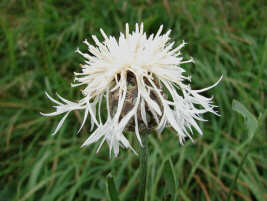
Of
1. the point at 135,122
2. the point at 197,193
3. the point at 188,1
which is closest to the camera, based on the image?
the point at 135,122

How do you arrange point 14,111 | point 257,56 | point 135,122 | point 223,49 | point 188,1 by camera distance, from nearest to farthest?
point 135,122, point 14,111, point 257,56, point 223,49, point 188,1

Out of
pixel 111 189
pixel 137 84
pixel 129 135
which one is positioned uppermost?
pixel 137 84

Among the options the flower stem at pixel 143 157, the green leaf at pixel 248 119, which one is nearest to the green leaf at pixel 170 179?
the flower stem at pixel 143 157

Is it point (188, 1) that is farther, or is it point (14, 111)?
point (188, 1)

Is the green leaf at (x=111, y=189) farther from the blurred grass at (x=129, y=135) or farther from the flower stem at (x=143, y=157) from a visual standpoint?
the blurred grass at (x=129, y=135)

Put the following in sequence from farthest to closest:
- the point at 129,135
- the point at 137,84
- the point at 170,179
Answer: the point at 129,135
the point at 170,179
the point at 137,84

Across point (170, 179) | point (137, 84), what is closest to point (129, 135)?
point (170, 179)

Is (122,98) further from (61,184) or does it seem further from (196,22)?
(196,22)

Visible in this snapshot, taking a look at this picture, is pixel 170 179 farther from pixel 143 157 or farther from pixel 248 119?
pixel 248 119

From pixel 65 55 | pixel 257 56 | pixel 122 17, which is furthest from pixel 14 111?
pixel 257 56
